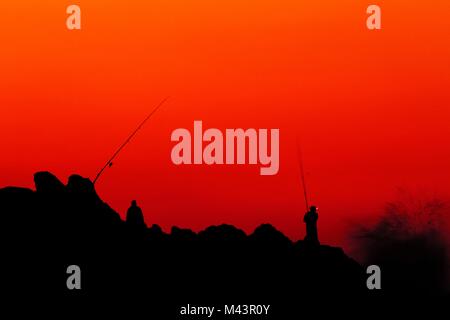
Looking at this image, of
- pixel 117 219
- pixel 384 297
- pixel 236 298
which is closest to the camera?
pixel 117 219

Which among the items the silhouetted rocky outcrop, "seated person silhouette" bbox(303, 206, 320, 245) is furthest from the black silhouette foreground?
"seated person silhouette" bbox(303, 206, 320, 245)

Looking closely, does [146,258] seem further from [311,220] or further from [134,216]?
[311,220]

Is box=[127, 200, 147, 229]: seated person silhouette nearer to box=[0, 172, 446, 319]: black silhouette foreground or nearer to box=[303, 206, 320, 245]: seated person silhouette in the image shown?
box=[0, 172, 446, 319]: black silhouette foreground

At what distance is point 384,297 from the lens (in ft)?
285

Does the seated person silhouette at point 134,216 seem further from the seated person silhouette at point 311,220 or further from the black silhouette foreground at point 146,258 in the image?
the seated person silhouette at point 311,220

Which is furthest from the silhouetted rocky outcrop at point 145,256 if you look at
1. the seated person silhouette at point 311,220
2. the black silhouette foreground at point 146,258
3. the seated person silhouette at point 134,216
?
the seated person silhouette at point 311,220

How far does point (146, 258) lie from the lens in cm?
6894

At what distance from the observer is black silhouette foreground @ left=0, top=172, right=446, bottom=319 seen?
65312mm

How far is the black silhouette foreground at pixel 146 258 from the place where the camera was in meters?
65.3

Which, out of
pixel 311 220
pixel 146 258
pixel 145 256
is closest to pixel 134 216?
pixel 311 220

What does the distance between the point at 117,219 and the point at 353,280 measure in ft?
59.9

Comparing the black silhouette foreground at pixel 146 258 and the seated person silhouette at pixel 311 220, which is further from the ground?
the seated person silhouette at pixel 311 220
